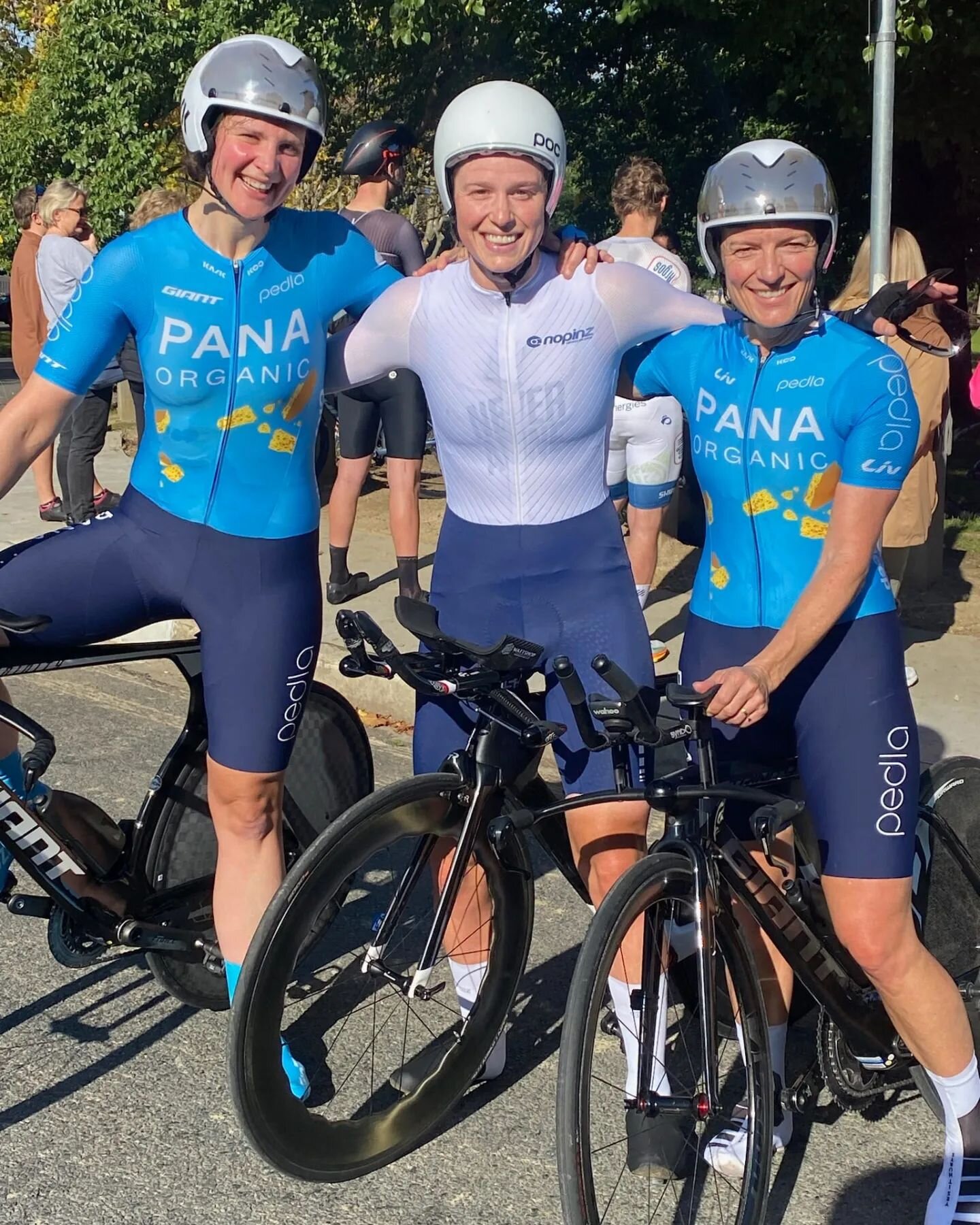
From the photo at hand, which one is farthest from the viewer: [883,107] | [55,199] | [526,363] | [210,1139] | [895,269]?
[55,199]

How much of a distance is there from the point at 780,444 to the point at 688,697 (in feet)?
2.15

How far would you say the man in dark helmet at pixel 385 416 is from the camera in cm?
715

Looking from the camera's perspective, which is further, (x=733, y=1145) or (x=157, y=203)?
(x=157, y=203)

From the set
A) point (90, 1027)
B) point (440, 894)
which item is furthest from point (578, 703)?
point (90, 1027)

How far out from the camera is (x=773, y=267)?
284 centimetres

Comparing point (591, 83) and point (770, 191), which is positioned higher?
point (591, 83)

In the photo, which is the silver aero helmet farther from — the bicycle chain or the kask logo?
the bicycle chain

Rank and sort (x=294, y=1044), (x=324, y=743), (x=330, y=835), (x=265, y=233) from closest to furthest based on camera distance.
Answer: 1. (x=330, y=835)
2. (x=265, y=233)
3. (x=294, y=1044)
4. (x=324, y=743)

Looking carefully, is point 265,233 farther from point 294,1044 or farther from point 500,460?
point 294,1044

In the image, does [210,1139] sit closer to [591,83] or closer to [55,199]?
[55,199]

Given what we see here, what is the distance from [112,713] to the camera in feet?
20.6

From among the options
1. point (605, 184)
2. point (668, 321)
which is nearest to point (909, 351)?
point (668, 321)

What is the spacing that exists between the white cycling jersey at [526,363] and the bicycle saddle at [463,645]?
0.42m

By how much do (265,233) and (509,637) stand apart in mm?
1085
